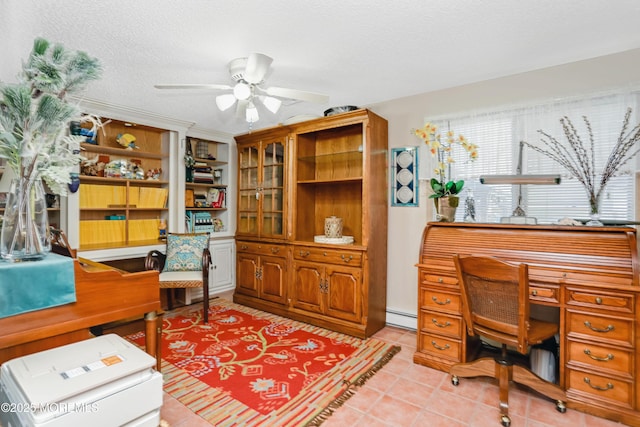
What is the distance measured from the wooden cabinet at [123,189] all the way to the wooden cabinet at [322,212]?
102 centimetres

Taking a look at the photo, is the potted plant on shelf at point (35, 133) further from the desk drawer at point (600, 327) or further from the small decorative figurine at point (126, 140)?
the desk drawer at point (600, 327)

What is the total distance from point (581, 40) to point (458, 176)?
127 centimetres

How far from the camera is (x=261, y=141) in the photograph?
153 inches

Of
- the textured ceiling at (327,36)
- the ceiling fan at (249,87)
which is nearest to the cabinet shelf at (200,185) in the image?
the textured ceiling at (327,36)

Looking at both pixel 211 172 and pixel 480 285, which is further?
pixel 211 172

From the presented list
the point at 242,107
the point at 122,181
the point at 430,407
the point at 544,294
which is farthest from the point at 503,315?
the point at 122,181

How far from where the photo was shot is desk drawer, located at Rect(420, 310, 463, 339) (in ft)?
7.83

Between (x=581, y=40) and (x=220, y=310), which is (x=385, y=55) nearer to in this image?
(x=581, y=40)

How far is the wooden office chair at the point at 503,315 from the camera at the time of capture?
1.82m

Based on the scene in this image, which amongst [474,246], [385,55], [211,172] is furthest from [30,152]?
[211,172]

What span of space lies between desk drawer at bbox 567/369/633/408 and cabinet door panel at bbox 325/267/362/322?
5.24ft

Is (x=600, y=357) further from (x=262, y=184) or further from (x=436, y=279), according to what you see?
(x=262, y=184)

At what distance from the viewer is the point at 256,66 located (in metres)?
2.05

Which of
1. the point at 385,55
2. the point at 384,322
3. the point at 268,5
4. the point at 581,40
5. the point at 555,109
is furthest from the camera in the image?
the point at 384,322
